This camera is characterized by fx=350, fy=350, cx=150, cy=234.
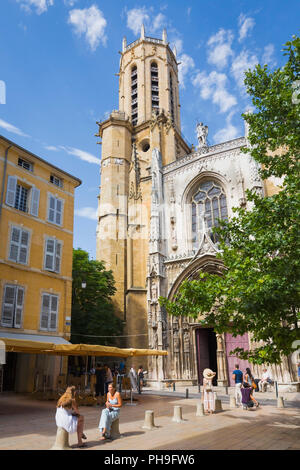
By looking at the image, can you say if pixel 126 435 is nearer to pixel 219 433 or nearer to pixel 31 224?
pixel 219 433

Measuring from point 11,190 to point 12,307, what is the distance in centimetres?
505

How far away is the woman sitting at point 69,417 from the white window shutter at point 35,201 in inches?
440

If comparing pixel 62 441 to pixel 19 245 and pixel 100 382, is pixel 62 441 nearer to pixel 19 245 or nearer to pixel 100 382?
pixel 100 382

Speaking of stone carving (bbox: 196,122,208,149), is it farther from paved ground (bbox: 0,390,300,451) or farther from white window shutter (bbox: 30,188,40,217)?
paved ground (bbox: 0,390,300,451)

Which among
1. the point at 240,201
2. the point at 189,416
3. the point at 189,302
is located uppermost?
the point at 240,201

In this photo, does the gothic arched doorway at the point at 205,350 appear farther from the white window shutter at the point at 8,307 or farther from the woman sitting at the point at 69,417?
the woman sitting at the point at 69,417

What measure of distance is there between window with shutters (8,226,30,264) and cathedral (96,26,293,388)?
28.9 feet

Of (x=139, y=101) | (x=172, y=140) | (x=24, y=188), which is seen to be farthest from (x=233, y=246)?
(x=139, y=101)

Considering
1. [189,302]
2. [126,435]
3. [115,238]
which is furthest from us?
[115,238]

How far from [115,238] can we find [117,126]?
466 inches

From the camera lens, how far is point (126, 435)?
23.6ft

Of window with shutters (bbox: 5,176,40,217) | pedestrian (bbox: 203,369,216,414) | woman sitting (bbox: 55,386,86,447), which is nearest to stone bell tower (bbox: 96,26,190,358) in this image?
window with shutters (bbox: 5,176,40,217)

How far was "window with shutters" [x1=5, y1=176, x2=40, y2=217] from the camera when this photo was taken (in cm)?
1527

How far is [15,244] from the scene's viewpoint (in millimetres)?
14852
